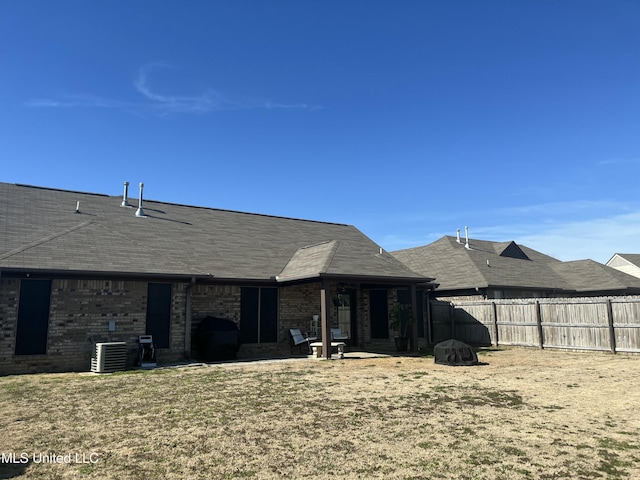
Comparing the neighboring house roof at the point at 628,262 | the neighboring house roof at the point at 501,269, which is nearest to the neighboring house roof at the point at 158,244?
the neighboring house roof at the point at 501,269

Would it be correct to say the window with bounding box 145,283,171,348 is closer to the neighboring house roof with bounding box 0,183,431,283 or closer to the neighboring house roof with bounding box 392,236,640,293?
the neighboring house roof with bounding box 0,183,431,283

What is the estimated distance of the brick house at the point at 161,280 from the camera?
480 inches

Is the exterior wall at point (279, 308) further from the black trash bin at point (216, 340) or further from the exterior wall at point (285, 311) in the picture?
the black trash bin at point (216, 340)

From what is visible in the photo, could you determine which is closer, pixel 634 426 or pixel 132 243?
pixel 634 426

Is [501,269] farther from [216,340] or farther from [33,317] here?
[33,317]

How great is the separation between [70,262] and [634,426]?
511 inches

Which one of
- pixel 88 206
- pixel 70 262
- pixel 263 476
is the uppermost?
pixel 88 206

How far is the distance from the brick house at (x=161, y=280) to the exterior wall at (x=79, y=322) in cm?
3

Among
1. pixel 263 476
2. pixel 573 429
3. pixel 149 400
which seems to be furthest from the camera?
pixel 149 400

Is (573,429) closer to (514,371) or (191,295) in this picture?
(514,371)

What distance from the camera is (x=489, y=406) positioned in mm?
7383

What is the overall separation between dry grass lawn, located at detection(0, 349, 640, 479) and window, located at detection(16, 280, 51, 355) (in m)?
1.36

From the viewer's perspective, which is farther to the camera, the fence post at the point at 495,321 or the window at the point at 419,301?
the window at the point at 419,301

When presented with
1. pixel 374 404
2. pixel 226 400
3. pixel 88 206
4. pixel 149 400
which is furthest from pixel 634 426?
pixel 88 206
